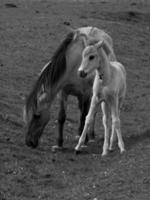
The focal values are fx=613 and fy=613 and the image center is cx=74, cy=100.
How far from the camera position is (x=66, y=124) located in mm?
14406

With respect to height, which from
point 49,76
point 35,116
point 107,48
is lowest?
point 35,116

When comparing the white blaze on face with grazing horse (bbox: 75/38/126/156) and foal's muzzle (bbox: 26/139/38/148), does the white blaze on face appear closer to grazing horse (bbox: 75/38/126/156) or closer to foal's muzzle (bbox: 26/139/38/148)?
grazing horse (bbox: 75/38/126/156)

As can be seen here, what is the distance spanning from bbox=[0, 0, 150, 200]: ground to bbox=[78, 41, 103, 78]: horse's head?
1.59 m

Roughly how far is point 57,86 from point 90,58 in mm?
1449

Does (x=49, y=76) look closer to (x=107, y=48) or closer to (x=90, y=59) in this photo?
(x=107, y=48)

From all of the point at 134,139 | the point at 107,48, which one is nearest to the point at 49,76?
the point at 107,48

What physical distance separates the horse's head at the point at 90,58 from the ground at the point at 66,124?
1.59 m

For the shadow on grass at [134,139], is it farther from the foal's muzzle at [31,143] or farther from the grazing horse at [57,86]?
the foal's muzzle at [31,143]

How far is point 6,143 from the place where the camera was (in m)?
11.3

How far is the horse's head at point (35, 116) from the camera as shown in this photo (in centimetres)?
1166

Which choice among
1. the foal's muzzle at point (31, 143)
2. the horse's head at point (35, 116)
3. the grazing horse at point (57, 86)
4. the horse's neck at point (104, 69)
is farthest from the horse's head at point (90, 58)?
the foal's muzzle at point (31, 143)

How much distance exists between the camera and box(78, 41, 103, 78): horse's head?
34.5 ft

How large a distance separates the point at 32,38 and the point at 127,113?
9.12m

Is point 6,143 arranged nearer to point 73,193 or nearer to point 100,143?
point 100,143
